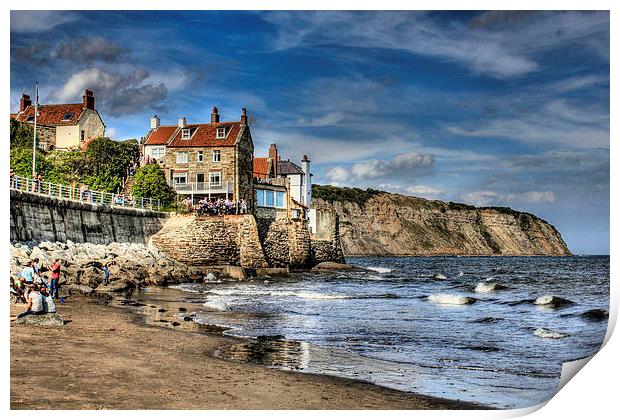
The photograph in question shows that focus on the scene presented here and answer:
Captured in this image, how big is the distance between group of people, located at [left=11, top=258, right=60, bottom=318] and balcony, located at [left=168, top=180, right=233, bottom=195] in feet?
63.9

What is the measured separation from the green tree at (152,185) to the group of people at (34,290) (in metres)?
16.9

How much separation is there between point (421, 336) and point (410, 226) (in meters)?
97.0

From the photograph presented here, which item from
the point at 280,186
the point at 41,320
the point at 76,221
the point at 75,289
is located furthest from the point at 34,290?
the point at 280,186

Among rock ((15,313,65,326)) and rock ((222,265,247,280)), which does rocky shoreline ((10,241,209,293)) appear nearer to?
rock ((222,265,247,280))

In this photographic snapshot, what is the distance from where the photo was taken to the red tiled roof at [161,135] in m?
38.5

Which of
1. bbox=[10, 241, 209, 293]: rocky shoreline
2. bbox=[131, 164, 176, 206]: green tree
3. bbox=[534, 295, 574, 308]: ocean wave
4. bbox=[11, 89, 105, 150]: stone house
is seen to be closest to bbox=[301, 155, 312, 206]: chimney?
bbox=[131, 164, 176, 206]: green tree

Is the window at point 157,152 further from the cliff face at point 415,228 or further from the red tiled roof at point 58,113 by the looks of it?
the cliff face at point 415,228

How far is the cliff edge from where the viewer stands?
98500mm

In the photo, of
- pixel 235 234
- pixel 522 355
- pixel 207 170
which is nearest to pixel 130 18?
pixel 522 355

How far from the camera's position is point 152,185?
3403cm

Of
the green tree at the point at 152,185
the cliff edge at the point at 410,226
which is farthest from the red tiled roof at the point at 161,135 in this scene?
the cliff edge at the point at 410,226

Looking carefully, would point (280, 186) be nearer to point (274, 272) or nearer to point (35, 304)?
point (274, 272)

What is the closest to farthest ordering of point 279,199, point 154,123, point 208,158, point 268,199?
point 208,158 → point 268,199 → point 279,199 → point 154,123
